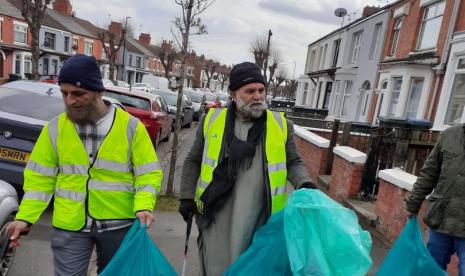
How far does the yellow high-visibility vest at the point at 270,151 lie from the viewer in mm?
2219

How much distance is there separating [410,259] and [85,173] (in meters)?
2.09

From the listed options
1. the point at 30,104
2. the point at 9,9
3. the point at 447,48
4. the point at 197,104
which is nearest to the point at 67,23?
the point at 9,9

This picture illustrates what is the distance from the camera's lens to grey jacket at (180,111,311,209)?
2.28m

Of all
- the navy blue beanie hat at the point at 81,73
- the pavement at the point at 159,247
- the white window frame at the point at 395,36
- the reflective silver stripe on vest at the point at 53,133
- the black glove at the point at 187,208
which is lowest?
the pavement at the point at 159,247

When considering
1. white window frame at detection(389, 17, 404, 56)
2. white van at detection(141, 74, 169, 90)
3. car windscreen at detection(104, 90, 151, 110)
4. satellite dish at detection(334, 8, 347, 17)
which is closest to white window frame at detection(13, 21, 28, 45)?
white van at detection(141, 74, 169, 90)

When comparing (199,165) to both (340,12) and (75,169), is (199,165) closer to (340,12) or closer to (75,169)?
(75,169)

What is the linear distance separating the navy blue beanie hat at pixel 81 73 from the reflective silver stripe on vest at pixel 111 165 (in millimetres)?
401

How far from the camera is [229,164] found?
2184mm

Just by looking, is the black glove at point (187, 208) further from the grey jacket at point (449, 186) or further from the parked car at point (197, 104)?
the parked car at point (197, 104)

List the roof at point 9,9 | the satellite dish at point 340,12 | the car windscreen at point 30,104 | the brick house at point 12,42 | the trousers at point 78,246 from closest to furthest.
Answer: the trousers at point 78,246, the car windscreen at point 30,104, the satellite dish at point 340,12, the brick house at point 12,42, the roof at point 9,9

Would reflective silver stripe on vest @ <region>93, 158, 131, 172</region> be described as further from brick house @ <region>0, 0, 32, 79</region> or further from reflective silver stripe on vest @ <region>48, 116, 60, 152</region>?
brick house @ <region>0, 0, 32, 79</region>

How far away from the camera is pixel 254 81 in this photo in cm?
225

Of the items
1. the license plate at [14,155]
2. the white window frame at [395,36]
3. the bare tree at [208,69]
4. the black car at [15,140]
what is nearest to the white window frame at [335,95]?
the white window frame at [395,36]

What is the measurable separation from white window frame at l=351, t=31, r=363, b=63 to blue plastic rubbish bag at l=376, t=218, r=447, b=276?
2009 centimetres
